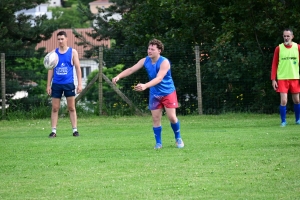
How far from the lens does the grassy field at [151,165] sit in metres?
7.31

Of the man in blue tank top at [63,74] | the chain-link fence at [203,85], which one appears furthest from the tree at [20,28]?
the man in blue tank top at [63,74]

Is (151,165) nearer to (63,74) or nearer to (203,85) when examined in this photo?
(63,74)

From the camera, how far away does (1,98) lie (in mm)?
20016

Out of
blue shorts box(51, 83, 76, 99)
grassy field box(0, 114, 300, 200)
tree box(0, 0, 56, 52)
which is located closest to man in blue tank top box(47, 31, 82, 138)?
blue shorts box(51, 83, 76, 99)

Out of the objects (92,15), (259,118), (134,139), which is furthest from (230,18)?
(92,15)

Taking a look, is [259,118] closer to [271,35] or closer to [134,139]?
[271,35]

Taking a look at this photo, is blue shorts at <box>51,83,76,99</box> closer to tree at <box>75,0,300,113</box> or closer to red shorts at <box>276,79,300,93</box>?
red shorts at <box>276,79,300,93</box>

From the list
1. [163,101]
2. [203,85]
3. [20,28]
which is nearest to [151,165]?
[163,101]

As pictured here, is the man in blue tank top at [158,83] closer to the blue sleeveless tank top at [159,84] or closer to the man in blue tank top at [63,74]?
the blue sleeveless tank top at [159,84]

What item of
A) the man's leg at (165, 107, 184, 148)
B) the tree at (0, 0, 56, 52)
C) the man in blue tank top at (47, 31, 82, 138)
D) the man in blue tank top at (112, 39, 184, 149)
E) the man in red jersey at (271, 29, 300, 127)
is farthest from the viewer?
the tree at (0, 0, 56, 52)

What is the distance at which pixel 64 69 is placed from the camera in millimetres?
13453

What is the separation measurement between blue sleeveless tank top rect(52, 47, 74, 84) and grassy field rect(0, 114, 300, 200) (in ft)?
3.70

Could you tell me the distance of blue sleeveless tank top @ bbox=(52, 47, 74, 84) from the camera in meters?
13.4

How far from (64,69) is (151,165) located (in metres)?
4.88
